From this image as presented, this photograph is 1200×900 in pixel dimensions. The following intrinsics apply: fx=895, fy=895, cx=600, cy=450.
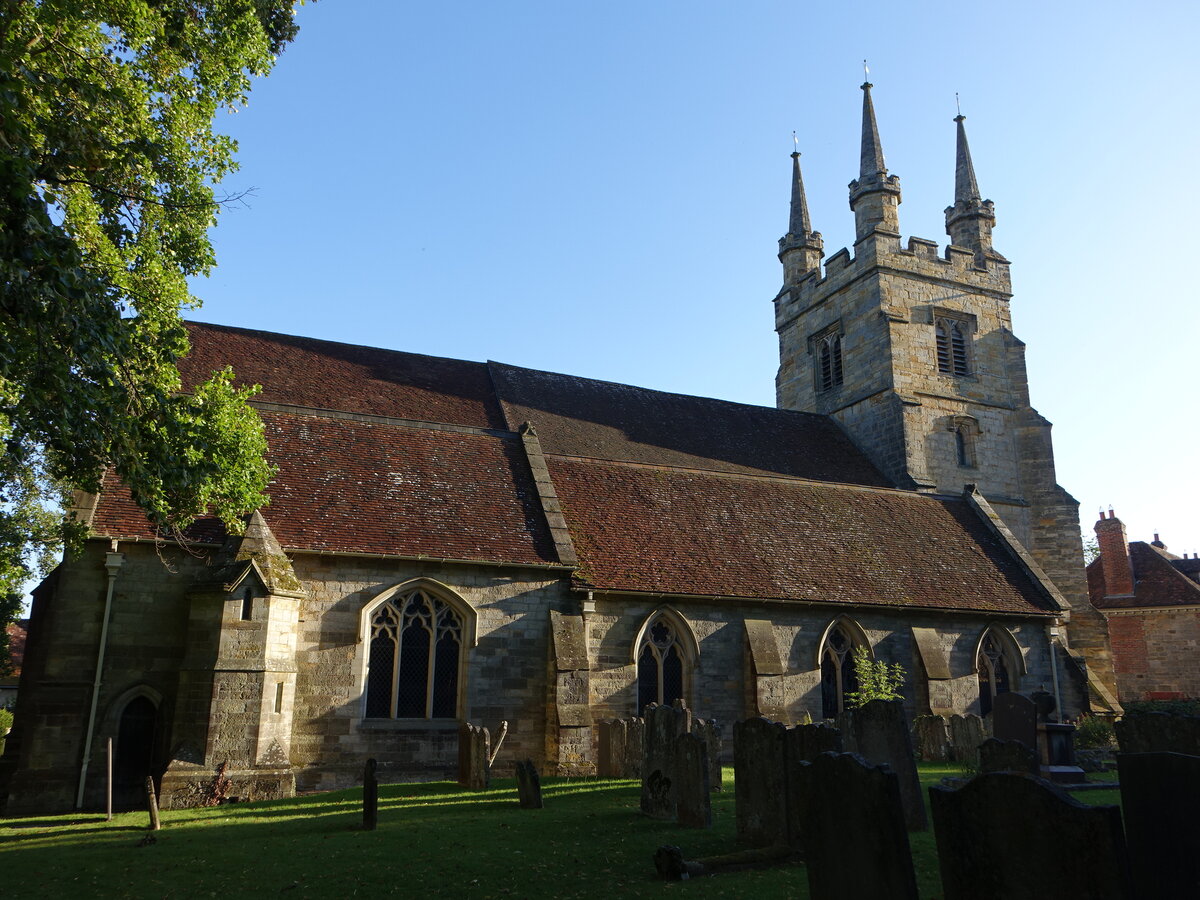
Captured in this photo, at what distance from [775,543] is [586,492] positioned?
15.2 ft

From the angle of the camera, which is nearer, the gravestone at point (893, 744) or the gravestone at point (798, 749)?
the gravestone at point (798, 749)

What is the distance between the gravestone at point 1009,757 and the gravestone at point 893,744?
0.75 meters

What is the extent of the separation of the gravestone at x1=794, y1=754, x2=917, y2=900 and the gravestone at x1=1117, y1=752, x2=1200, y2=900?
1.65m

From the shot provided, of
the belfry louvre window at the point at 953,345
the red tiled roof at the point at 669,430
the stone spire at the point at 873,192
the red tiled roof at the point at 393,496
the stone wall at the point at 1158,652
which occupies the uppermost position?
the stone spire at the point at 873,192

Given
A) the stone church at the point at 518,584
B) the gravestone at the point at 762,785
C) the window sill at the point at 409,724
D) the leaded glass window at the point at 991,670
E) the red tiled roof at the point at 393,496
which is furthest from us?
the leaded glass window at the point at 991,670

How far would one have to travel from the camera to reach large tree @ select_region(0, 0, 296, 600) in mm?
8180

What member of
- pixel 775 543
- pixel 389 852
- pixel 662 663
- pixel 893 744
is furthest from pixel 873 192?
pixel 389 852

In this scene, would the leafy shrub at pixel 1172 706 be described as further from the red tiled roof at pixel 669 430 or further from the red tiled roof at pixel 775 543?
the red tiled roof at pixel 669 430

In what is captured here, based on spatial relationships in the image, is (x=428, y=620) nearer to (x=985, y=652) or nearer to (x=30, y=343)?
(x=30, y=343)

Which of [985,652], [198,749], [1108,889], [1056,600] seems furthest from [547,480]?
[1108,889]

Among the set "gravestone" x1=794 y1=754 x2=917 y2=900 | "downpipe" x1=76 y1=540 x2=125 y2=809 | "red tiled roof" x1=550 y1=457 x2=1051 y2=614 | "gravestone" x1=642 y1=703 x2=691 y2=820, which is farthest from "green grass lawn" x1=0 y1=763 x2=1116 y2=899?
"red tiled roof" x1=550 y1=457 x2=1051 y2=614

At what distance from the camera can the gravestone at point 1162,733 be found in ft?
31.2

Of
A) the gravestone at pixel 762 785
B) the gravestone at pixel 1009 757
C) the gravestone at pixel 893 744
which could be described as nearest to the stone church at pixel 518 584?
the gravestone at pixel 762 785

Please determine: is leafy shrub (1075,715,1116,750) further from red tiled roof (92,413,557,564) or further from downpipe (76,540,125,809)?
downpipe (76,540,125,809)
